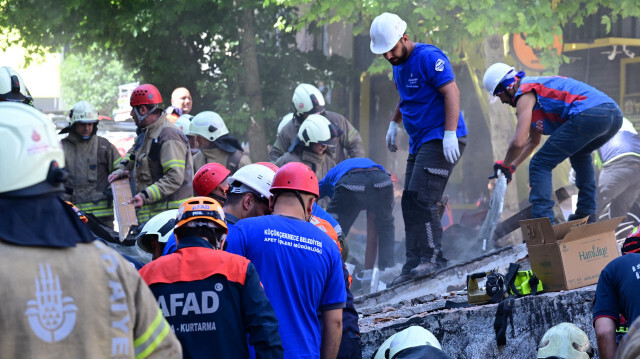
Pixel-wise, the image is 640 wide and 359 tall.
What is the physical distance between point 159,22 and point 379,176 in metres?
6.86

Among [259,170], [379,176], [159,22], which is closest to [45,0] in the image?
[159,22]

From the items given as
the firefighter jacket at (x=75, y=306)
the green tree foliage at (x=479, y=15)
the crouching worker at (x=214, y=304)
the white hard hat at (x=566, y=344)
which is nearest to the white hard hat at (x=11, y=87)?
the crouching worker at (x=214, y=304)

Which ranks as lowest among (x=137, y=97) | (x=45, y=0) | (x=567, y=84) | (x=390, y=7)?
(x=567, y=84)

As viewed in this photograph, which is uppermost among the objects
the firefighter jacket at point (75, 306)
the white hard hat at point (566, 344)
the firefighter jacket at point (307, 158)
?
the firefighter jacket at point (307, 158)

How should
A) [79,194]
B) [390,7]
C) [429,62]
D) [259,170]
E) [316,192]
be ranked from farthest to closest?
[390,7]
[79,194]
[429,62]
[259,170]
[316,192]

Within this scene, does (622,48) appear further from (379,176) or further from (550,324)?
(550,324)

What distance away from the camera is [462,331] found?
563 cm

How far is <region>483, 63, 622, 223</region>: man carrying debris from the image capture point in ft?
23.0

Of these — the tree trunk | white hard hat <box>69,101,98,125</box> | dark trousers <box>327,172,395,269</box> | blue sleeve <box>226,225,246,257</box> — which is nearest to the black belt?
dark trousers <box>327,172,395,269</box>

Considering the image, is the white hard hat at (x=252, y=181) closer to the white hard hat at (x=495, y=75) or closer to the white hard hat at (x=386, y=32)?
the white hard hat at (x=386, y=32)

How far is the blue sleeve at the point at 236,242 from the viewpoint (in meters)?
3.90

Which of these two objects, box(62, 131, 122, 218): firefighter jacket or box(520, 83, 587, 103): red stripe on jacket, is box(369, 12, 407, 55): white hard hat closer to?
box(520, 83, 587, 103): red stripe on jacket

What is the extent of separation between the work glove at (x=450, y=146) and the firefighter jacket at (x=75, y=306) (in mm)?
4399

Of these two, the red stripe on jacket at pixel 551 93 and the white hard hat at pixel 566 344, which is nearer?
the white hard hat at pixel 566 344
